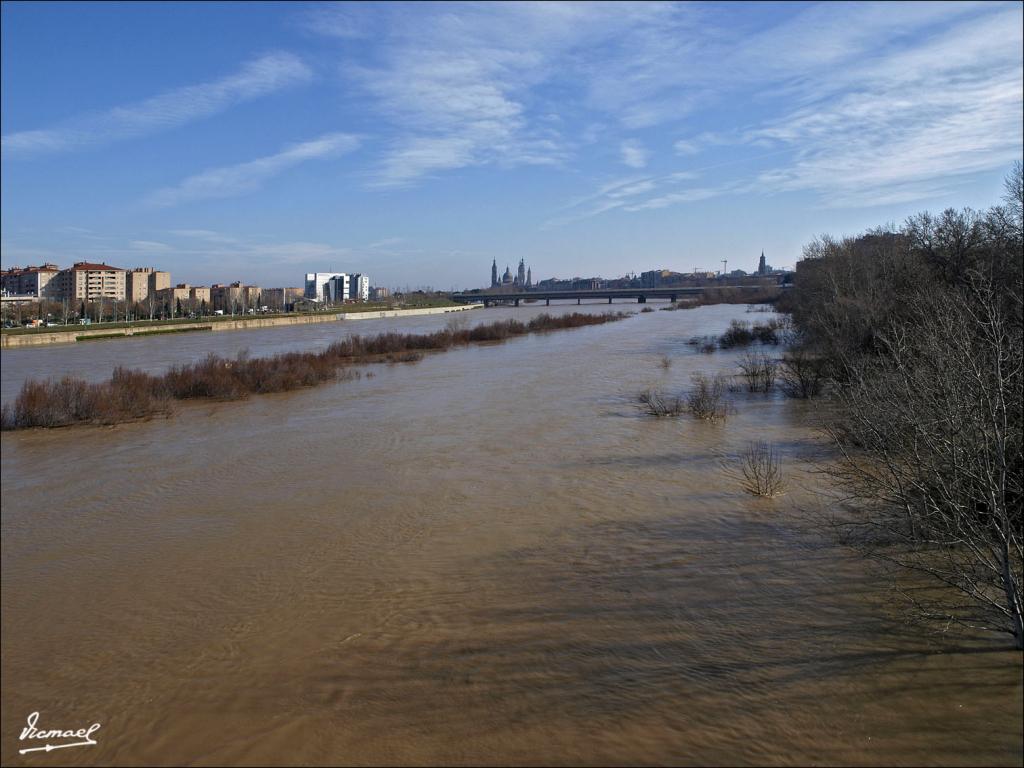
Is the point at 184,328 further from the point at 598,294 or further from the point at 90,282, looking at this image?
the point at 598,294

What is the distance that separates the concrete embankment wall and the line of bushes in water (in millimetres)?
17924

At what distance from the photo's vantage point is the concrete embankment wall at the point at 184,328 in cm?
3625

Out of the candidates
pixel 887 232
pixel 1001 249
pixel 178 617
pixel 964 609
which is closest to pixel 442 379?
pixel 1001 249

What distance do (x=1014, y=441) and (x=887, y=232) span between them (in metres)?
29.2

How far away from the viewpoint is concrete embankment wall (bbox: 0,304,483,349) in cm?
3625

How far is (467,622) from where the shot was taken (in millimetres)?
5352

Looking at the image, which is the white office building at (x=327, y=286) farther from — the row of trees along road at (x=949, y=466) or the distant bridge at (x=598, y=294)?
the row of trees along road at (x=949, y=466)

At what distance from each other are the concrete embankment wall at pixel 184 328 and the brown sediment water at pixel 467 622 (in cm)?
3066

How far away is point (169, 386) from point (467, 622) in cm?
1537

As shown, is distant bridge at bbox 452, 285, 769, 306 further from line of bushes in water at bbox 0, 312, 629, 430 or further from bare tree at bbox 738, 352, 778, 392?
bare tree at bbox 738, 352, 778, 392

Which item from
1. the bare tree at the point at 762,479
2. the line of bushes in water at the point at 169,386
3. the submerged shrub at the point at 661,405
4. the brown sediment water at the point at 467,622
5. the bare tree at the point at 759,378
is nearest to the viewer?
the brown sediment water at the point at 467,622

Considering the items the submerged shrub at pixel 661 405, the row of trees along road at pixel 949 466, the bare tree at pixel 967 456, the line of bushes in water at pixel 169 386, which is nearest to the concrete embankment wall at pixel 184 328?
the line of bushes in water at pixel 169 386

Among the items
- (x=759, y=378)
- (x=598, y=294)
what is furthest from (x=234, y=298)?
(x=759, y=378)

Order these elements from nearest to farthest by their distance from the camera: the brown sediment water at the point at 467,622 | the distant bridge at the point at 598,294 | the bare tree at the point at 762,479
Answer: the brown sediment water at the point at 467,622 < the bare tree at the point at 762,479 < the distant bridge at the point at 598,294
